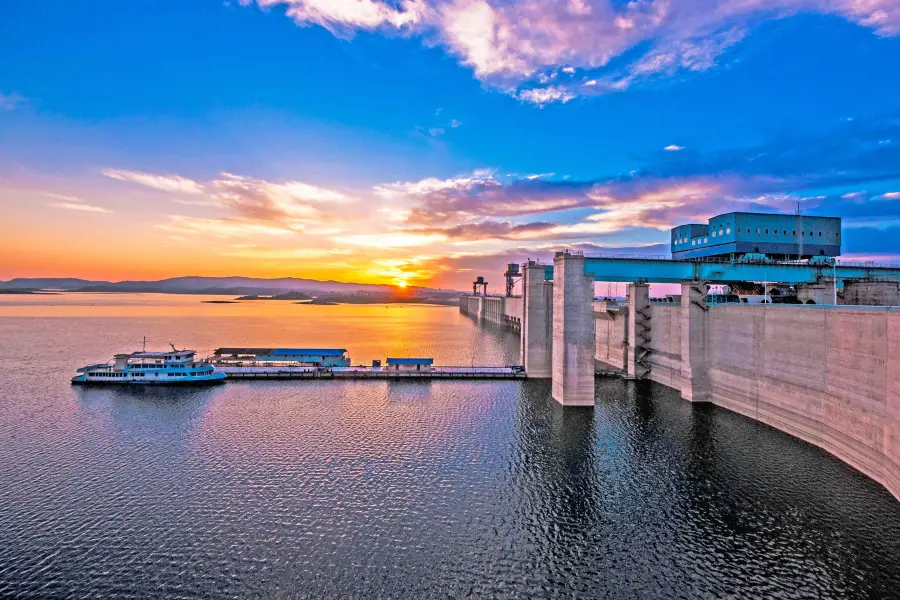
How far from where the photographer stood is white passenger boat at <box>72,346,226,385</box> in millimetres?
60069

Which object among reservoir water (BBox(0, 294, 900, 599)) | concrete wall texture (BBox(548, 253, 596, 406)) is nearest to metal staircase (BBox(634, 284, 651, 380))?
reservoir water (BBox(0, 294, 900, 599))

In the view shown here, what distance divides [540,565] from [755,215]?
232 ft

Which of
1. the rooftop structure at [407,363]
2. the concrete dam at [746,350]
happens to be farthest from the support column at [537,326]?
the rooftop structure at [407,363]

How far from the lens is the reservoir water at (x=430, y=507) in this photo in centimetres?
1983

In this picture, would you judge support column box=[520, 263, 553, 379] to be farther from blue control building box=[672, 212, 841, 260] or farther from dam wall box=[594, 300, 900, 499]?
blue control building box=[672, 212, 841, 260]

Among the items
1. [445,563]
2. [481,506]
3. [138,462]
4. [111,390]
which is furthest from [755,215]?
[111,390]

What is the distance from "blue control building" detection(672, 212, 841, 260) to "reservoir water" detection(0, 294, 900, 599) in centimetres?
3657

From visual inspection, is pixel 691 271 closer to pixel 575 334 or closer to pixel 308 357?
pixel 575 334

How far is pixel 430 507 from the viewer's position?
26.1m

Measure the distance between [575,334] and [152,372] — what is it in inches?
2318

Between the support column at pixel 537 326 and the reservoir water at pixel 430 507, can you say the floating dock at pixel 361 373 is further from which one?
the reservoir water at pixel 430 507

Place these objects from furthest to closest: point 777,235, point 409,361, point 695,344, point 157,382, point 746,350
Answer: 1. point 777,235
2. point 409,361
3. point 157,382
4. point 695,344
5. point 746,350

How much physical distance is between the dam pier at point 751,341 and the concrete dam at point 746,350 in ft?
0.39

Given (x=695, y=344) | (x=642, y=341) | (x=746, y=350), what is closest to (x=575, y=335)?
(x=695, y=344)
